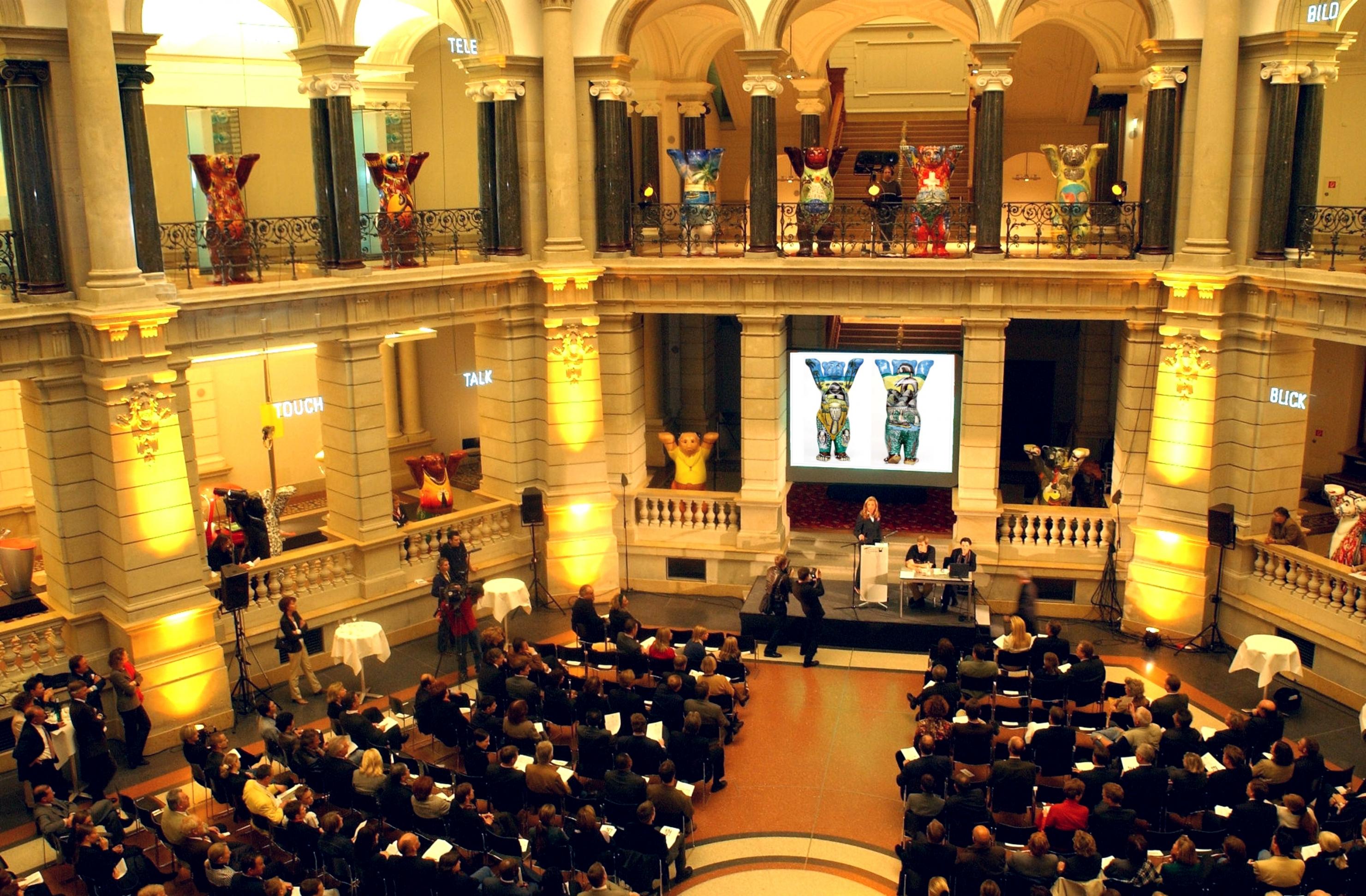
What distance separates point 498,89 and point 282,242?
154 inches

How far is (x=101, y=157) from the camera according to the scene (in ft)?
47.1

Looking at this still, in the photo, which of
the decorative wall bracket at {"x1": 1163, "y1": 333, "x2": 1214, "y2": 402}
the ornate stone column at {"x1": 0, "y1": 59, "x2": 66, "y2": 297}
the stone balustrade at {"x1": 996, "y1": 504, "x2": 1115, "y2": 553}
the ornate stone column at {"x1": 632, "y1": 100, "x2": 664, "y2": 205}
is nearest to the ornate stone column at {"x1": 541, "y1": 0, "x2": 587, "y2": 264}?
the ornate stone column at {"x1": 632, "y1": 100, "x2": 664, "y2": 205}

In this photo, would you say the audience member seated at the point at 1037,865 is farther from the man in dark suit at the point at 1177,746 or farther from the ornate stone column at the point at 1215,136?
the ornate stone column at the point at 1215,136

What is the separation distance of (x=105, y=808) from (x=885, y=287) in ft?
40.8

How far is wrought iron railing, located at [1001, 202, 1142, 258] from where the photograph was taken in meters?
18.7

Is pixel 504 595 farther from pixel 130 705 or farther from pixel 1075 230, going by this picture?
pixel 1075 230

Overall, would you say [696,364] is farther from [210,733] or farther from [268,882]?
[268,882]

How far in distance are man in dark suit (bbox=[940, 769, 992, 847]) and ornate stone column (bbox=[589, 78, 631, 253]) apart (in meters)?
10.5

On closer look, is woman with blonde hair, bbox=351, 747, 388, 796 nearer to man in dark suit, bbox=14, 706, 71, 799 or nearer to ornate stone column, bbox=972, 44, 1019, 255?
man in dark suit, bbox=14, 706, 71, 799

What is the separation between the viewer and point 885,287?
19016 millimetres

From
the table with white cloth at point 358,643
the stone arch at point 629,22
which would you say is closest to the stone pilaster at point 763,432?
the stone arch at point 629,22

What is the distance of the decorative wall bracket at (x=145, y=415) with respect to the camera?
1482 centimetres

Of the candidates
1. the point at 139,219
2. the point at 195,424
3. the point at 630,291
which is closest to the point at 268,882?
the point at 139,219

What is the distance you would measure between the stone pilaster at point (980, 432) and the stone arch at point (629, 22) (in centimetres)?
538
